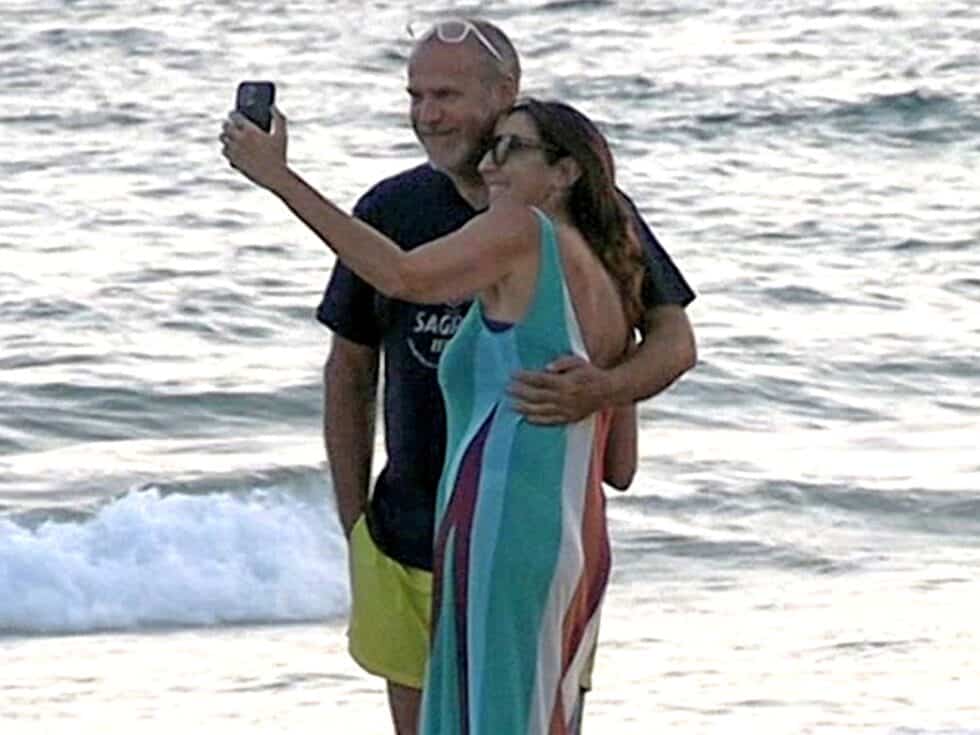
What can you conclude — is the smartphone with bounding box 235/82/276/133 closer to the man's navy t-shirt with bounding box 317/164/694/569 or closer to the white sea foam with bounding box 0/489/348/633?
the man's navy t-shirt with bounding box 317/164/694/569

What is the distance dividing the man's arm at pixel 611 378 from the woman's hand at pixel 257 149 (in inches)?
17.5

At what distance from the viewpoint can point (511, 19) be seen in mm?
24859

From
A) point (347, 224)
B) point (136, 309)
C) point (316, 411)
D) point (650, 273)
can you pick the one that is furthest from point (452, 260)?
point (136, 309)

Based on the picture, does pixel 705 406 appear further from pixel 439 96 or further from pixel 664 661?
pixel 439 96

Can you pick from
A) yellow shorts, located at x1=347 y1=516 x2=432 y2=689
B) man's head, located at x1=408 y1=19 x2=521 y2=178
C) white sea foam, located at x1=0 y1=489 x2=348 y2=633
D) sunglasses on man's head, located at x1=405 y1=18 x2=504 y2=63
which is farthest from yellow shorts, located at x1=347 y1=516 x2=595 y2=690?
white sea foam, located at x1=0 y1=489 x2=348 y2=633

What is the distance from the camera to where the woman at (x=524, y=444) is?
397cm

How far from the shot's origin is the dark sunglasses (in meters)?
4.05

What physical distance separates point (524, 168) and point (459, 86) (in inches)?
12.3

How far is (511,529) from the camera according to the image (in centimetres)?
398

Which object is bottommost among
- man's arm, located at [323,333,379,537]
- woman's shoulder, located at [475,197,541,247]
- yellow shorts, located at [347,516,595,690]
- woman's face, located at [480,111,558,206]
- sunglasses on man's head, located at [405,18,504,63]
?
yellow shorts, located at [347,516,595,690]

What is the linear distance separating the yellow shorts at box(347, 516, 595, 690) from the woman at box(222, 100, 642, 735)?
0.42m

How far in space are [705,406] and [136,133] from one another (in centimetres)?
771

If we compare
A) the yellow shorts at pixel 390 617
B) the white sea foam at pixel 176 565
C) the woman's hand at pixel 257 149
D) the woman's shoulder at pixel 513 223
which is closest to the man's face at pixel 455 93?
the woman's shoulder at pixel 513 223

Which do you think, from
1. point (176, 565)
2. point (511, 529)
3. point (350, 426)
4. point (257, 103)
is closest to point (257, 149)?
point (257, 103)
